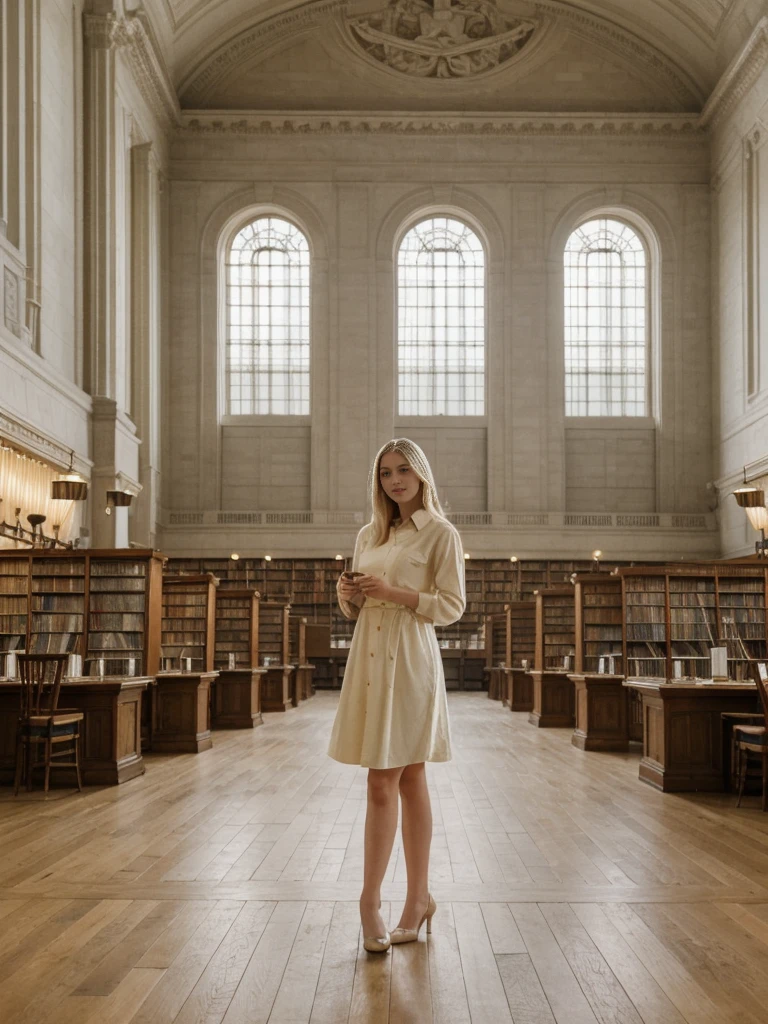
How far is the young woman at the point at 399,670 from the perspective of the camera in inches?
129

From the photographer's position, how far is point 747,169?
19.3 m

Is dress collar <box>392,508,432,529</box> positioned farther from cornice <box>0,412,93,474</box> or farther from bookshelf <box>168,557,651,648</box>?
bookshelf <box>168,557,651,648</box>

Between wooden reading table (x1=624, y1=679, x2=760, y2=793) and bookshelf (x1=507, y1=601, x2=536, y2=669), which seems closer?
wooden reading table (x1=624, y1=679, x2=760, y2=793)

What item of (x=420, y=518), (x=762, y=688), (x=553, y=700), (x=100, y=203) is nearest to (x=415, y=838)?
(x=420, y=518)

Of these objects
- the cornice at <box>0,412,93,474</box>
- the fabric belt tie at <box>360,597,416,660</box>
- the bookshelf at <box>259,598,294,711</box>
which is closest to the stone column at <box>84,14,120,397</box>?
the cornice at <box>0,412,93,474</box>

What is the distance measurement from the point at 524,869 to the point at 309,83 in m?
20.3

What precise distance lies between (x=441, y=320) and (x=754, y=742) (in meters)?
16.5

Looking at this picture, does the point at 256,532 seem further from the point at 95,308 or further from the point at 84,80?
the point at 84,80

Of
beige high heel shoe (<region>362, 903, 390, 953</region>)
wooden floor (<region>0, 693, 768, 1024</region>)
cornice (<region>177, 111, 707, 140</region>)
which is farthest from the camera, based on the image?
cornice (<region>177, 111, 707, 140</region>)

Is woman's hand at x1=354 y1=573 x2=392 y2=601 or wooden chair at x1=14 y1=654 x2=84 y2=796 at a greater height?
woman's hand at x1=354 y1=573 x2=392 y2=601

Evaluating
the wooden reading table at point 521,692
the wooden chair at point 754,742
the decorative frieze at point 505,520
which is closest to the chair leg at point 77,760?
the wooden chair at point 754,742

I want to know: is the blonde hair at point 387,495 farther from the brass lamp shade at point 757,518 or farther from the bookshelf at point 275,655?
the brass lamp shade at point 757,518

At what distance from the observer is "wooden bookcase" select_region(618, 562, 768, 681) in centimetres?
1024

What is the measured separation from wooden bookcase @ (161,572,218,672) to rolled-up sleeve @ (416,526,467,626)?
8454 millimetres
